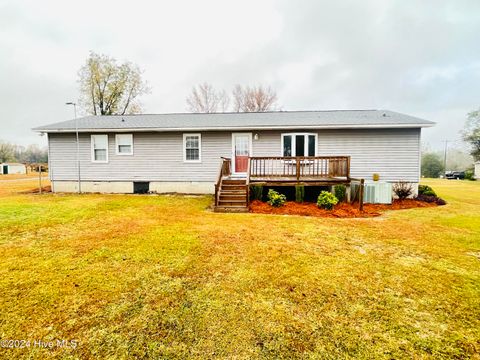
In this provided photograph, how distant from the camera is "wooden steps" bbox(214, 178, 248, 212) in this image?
346 inches

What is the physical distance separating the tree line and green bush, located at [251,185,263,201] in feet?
193

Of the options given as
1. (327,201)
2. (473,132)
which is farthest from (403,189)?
(473,132)

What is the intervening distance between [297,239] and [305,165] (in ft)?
19.8

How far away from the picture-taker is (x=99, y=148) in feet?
41.4

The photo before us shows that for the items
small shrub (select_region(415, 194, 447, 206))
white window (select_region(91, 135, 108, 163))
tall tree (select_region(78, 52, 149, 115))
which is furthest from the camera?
tall tree (select_region(78, 52, 149, 115))

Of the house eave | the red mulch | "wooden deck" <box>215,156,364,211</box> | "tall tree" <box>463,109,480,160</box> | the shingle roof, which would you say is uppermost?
"tall tree" <box>463,109,480,160</box>

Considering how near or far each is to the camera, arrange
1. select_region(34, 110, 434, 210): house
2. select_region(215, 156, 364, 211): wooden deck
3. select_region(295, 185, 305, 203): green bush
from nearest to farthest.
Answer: select_region(215, 156, 364, 211): wooden deck
select_region(295, 185, 305, 203): green bush
select_region(34, 110, 434, 210): house

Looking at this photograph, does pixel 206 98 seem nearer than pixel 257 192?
No

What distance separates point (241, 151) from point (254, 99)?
72.4ft

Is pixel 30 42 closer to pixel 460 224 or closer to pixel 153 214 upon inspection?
pixel 153 214

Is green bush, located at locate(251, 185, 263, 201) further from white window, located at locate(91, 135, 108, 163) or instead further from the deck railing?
white window, located at locate(91, 135, 108, 163)

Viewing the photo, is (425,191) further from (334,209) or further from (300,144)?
(300,144)

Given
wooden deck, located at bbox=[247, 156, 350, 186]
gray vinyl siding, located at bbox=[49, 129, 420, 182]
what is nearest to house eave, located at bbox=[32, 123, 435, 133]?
gray vinyl siding, located at bbox=[49, 129, 420, 182]

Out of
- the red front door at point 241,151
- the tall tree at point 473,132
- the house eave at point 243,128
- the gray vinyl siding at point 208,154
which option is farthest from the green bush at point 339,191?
the tall tree at point 473,132
